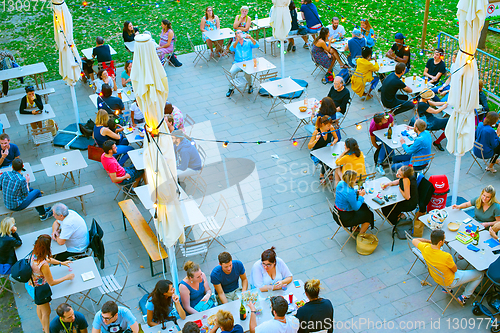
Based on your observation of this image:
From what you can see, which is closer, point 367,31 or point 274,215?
point 274,215

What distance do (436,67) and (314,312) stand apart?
7.72 meters

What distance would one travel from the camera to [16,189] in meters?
8.46

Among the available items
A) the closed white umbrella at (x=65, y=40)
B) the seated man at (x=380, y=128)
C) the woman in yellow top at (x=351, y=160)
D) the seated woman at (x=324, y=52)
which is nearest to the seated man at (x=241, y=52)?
the seated woman at (x=324, y=52)

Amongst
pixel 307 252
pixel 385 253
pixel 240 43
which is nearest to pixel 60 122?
pixel 240 43

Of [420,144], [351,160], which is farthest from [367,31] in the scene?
[351,160]

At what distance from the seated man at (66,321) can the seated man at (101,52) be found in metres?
8.24

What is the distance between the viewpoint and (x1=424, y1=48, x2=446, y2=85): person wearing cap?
11.2m

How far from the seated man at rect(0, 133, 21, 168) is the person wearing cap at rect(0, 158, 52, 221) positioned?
65 cm

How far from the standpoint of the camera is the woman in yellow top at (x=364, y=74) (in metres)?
11.3

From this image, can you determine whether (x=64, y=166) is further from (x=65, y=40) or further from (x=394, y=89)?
(x=394, y=89)

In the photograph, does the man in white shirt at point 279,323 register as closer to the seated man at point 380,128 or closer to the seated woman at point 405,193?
the seated woman at point 405,193

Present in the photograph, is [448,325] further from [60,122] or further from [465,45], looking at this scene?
[60,122]

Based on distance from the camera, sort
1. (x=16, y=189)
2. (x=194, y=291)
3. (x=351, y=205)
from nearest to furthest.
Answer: (x=194, y=291)
(x=351, y=205)
(x=16, y=189)

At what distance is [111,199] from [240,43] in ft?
17.3
